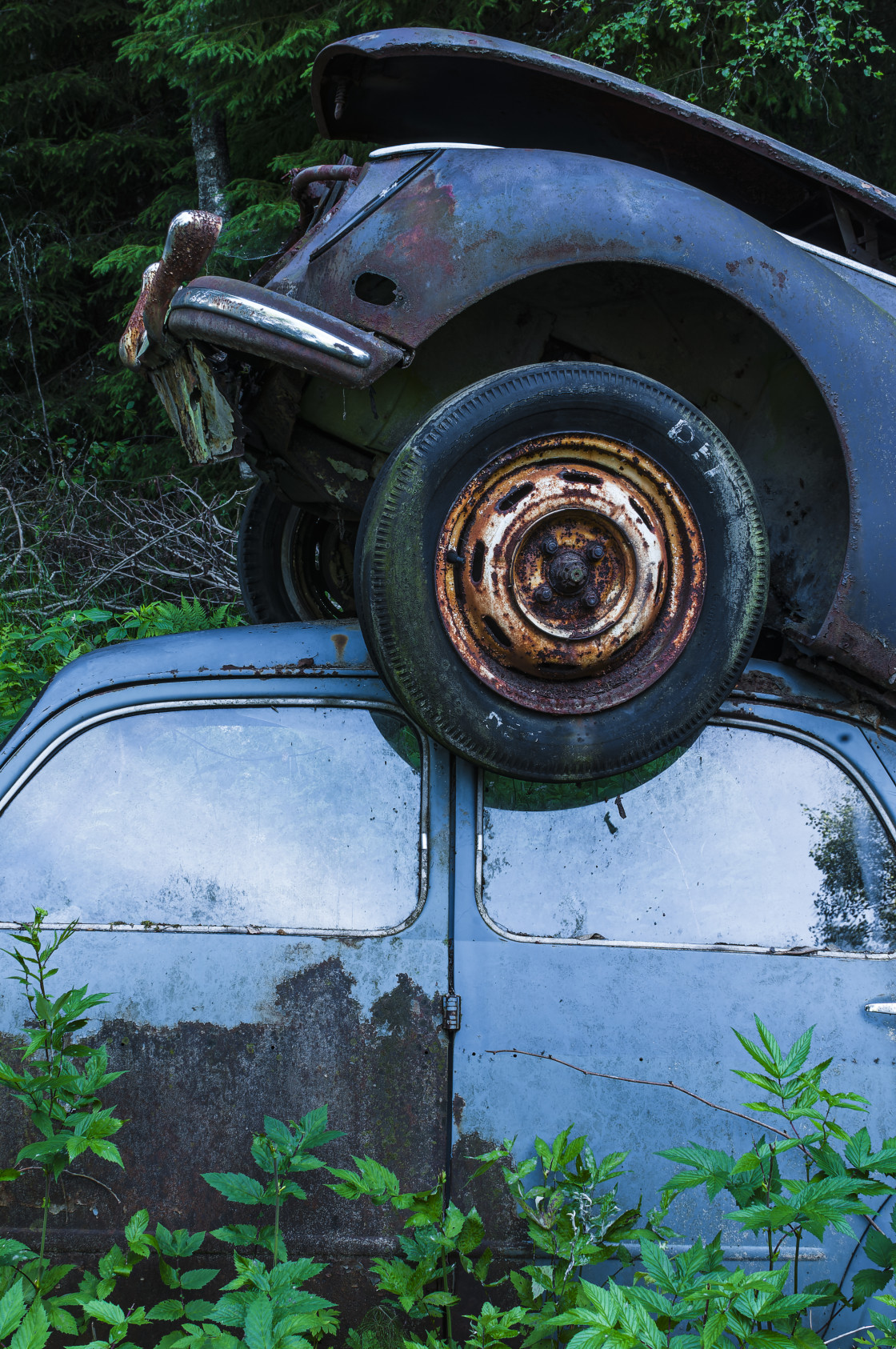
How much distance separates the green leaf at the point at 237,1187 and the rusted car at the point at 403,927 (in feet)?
0.71

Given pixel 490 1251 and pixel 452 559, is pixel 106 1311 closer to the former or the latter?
pixel 490 1251

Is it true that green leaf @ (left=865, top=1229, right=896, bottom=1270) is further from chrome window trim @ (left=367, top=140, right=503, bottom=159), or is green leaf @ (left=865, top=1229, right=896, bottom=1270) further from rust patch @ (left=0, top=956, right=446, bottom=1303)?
chrome window trim @ (left=367, top=140, right=503, bottom=159)

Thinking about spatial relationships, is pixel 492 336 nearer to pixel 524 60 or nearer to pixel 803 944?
pixel 524 60

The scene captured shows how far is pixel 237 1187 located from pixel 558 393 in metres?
1.72

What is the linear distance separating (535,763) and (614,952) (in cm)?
46

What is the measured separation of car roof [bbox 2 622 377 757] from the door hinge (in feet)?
2.51

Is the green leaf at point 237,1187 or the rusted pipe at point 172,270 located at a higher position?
the rusted pipe at point 172,270

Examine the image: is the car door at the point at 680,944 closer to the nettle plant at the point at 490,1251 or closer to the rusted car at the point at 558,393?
the nettle plant at the point at 490,1251

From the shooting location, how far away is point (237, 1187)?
1872 mm

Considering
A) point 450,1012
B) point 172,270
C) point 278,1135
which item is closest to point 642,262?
point 172,270

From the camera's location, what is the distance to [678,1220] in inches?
81.7

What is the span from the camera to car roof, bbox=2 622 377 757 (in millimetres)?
2426

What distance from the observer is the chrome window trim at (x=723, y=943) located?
2.21 metres

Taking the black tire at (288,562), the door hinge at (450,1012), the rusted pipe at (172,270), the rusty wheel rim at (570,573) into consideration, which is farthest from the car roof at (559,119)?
the door hinge at (450,1012)
